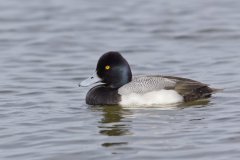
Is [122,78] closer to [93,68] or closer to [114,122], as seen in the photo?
[114,122]

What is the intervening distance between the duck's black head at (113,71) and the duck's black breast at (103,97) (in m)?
0.15

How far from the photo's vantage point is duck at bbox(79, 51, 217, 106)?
12219 mm

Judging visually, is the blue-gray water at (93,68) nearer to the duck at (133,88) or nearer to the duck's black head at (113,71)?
the duck at (133,88)

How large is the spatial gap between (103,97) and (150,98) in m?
0.73

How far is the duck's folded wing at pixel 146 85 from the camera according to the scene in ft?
40.2

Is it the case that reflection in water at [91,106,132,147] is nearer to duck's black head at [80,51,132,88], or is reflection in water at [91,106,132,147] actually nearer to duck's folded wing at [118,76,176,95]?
duck's folded wing at [118,76,176,95]

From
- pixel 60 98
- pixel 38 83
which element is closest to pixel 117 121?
pixel 60 98

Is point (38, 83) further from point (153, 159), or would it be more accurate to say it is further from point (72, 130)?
point (153, 159)

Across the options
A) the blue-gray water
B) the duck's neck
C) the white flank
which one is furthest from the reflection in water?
the duck's neck

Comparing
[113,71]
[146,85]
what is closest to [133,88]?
[146,85]

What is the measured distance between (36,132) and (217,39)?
841 centimetres

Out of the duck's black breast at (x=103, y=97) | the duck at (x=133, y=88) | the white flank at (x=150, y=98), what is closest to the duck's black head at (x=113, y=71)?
the duck at (x=133, y=88)

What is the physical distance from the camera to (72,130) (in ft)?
35.2

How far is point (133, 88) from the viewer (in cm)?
1228
